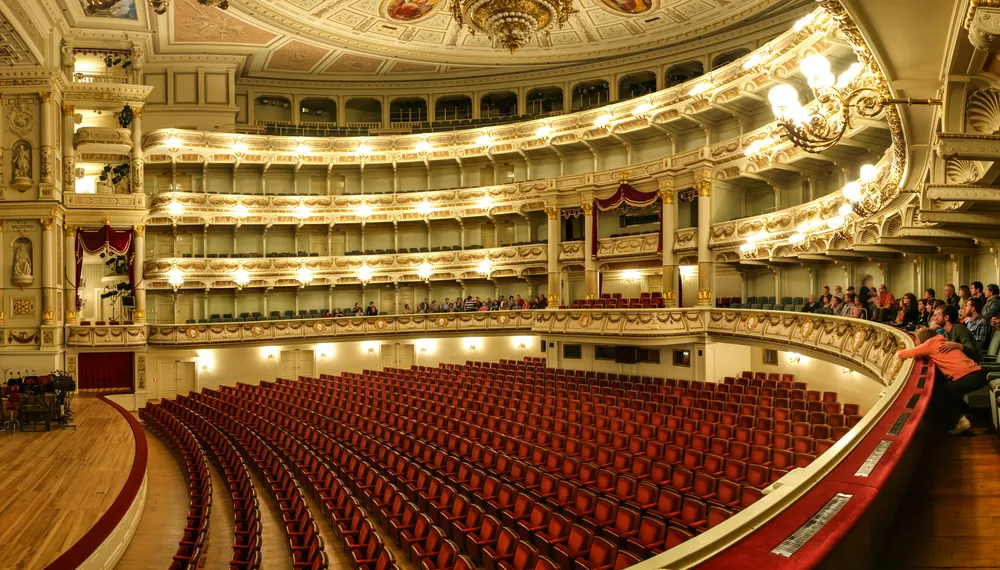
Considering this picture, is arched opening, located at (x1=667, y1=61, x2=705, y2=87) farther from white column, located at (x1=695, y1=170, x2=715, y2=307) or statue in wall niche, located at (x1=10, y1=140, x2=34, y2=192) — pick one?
statue in wall niche, located at (x1=10, y1=140, x2=34, y2=192)

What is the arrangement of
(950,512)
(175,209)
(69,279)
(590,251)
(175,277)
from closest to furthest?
(950,512) → (69,279) → (590,251) → (175,277) → (175,209)

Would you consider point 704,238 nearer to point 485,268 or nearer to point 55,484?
point 485,268

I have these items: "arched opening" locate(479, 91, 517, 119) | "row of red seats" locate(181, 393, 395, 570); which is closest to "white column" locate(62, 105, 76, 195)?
"row of red seats" locate(181, 393, 395, 570)

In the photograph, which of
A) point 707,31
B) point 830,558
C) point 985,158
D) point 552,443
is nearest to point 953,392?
point 985,158

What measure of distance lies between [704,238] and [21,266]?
56.1ft

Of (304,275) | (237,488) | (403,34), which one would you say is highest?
(403,34)

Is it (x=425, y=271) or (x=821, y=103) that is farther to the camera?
(x=425, y=271)

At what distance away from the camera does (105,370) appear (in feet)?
56.7

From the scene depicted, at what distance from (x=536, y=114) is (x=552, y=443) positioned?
17197mm

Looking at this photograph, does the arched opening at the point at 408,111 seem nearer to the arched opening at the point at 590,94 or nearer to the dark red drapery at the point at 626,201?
the arched opening at the point at 590,94

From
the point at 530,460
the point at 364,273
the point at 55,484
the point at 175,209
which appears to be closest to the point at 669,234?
the point at 364,273

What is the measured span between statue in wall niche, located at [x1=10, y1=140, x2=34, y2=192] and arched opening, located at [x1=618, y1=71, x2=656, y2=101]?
1781cm

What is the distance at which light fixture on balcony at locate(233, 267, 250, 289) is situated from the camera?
20.7m

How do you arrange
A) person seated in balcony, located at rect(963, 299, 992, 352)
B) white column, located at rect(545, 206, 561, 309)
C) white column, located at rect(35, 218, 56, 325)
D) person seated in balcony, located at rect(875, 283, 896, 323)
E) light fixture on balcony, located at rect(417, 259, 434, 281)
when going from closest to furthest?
person seated in balcony, located at rect(963, 299, 992, 352) < person seated in balcony, located at rect(875, 283, 896, 323) < white column, located at rect(35, 218, 56, 325) < white column, located at rect(545, 206, 561, 309) < light fixture on balcony, located at rect(417, 259, 434, 281)
